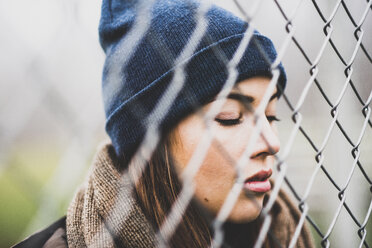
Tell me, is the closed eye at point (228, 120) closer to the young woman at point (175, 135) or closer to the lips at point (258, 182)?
the young woman at point (175, 135)

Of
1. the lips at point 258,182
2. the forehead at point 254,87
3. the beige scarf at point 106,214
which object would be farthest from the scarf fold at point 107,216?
the forehead at point 254,87

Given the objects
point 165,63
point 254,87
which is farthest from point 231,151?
point 165,63

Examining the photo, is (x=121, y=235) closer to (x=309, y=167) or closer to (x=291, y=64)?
(x=291, y=64)

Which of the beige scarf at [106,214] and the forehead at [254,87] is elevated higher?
the forehead at [254,87]

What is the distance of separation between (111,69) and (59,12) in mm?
618

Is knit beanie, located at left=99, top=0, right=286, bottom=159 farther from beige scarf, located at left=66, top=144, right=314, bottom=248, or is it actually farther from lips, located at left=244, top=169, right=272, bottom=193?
lips, located at left=244, top=169, right=272, bottom=193

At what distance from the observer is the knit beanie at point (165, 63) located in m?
1.08

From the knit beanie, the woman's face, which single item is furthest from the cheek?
the knit beanie

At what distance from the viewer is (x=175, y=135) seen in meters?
1.09

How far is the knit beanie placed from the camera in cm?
108

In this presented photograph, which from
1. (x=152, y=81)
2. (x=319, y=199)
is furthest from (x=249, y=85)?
(x=319, y=199)

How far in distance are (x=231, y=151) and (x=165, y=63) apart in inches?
13.9

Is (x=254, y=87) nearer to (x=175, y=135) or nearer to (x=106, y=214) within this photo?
(x=175, y=135)

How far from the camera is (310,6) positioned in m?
Answer: 2.41
